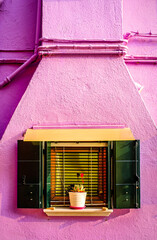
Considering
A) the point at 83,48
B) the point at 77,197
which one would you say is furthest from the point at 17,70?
the point at 77,197

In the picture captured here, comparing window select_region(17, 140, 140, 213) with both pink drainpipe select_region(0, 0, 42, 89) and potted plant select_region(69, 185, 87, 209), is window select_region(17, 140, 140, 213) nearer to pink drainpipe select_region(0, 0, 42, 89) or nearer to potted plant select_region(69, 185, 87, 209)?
potted plant select_region(69, 185, 87, 209)

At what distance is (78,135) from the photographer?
5.96 m

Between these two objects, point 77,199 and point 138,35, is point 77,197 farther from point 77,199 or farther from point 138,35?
point 138,35

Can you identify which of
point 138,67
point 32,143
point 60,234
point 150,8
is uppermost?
Result: point 150,8

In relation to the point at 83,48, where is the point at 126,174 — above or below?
below

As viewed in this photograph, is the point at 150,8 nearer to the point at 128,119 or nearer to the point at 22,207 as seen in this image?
the point at 128,119

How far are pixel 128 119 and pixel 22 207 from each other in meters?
2.61

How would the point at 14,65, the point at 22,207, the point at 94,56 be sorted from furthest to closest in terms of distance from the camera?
the point at 14,65 → the point at 94,56 → the point at 22,207

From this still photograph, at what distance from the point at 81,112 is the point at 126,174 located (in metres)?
1.46

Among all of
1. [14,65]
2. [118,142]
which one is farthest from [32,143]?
[14,65]

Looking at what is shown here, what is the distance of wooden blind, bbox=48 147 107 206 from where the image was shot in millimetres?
6254

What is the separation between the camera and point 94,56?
6.52m

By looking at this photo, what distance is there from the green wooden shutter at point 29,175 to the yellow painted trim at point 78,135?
0.21 metres

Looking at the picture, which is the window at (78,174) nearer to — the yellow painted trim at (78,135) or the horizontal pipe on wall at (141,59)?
the yellow painted trim at (78,135)
